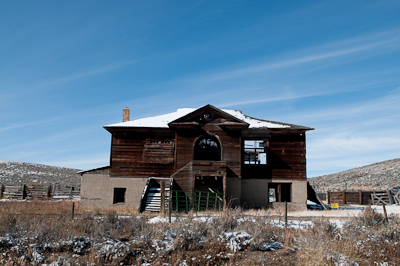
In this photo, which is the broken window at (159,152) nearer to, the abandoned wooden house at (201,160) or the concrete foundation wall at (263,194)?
the abandoned wooden house at (201,160)

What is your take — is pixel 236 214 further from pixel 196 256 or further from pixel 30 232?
pixel 30 232

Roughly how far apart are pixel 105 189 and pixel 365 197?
2711 centimetres

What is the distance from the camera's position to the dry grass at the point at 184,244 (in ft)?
33.9

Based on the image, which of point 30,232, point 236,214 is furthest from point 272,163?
point 30,232

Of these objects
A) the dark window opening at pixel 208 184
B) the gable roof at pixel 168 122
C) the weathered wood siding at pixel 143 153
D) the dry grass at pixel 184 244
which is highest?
the gable roof at pixel 168 122

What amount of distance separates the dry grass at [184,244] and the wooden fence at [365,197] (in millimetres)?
21622

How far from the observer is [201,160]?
24.0m

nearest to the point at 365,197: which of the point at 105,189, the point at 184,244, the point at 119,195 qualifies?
the point at 119,195

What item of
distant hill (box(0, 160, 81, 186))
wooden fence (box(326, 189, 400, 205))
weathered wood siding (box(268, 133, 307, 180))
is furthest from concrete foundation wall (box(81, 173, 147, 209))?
distant hill (box(0, 160, 81, 186))

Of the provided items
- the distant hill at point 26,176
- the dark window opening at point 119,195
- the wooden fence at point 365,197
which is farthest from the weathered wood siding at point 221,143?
the distant hill at point 26,176

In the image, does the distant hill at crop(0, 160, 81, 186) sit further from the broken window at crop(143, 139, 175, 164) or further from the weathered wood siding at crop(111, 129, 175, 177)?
the broken window at crop(143, 139, 175, 164)

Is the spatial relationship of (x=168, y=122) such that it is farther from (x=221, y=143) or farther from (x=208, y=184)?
(x=208, y=184)

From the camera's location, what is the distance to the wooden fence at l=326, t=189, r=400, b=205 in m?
32.4

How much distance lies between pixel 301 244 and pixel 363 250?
2.43 meters
